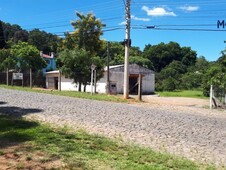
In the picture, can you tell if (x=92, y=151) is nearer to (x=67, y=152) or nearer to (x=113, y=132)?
(x=67, y=152)

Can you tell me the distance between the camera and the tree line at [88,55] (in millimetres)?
36688

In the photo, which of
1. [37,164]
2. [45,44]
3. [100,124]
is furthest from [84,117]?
[45,44]

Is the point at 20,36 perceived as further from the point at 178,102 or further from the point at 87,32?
the point at 178,102

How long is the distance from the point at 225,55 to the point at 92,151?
2658cm

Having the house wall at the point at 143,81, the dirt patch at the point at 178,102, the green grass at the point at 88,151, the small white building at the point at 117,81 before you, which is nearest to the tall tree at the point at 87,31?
the small white building at the point at 117,81

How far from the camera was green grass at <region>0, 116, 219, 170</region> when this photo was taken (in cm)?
630

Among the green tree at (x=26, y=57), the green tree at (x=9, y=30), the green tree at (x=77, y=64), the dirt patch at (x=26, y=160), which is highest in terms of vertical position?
the green tree at (x=9, y=30)

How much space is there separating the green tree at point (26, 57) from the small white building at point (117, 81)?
2.99m

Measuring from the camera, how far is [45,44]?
84.9 m

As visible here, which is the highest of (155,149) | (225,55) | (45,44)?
(45,44)

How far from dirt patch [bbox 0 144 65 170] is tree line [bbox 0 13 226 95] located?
16.7 m

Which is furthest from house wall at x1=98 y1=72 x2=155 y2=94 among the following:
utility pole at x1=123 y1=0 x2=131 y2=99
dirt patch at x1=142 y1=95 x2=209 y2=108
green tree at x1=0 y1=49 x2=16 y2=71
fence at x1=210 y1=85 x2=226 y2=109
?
fence at x1=210 y1=85 x2=226 y2=109

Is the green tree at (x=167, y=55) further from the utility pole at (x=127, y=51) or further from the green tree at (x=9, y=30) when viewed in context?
the utility pole at (x=127, y=51)

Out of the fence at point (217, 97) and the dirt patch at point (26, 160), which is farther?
the fence at point (217, 97)
